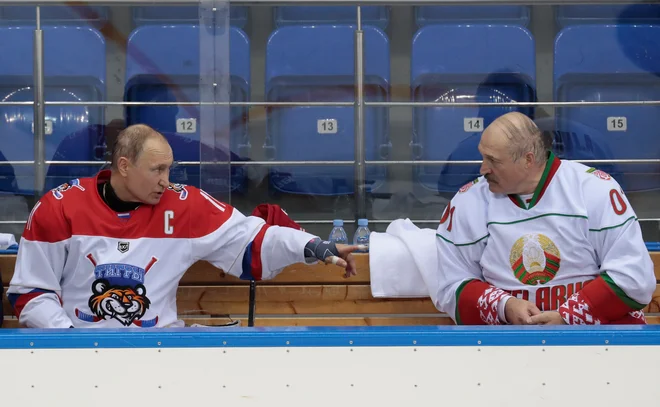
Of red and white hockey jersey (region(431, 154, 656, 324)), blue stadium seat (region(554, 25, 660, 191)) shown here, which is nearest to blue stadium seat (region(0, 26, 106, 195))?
red and white hockey jersey (region(431, 154, 656, 324))

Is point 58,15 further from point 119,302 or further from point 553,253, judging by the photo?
point 553,253

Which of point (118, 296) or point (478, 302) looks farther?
point (118, 296)

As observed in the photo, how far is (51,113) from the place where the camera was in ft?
11.4

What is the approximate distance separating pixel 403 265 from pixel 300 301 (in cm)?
34

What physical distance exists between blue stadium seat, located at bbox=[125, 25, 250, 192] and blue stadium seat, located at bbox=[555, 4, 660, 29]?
143 centimetres

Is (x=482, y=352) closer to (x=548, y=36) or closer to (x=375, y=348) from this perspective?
(x=375, y=348)

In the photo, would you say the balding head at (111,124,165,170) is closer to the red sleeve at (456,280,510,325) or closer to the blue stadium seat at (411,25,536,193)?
Answer: the red sleeve at (456,280,510,325)

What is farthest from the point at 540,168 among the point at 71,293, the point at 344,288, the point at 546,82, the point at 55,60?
the point at 55,60

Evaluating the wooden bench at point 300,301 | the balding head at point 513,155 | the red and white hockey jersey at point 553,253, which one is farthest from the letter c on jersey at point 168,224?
the balding head at point 513,155

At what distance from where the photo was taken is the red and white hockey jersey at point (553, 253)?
2.08 metres

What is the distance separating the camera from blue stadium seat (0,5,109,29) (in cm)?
340

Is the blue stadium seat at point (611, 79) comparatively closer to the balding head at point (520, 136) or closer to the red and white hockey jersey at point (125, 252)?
the balding head at point (520, 136)

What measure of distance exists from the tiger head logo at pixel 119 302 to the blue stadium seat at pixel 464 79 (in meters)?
1.56

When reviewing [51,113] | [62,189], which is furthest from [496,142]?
[51,113]
